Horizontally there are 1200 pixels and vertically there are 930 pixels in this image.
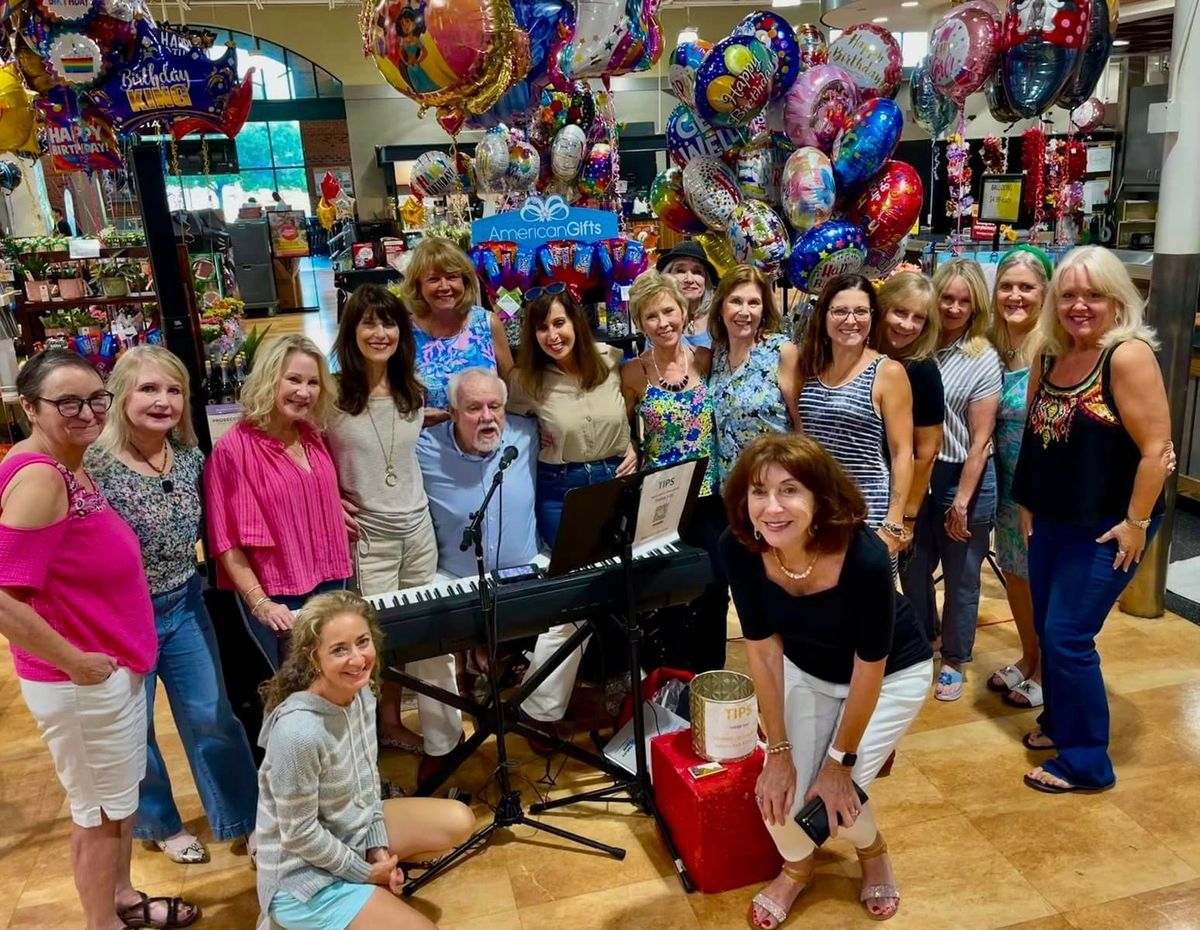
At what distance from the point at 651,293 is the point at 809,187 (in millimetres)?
1882

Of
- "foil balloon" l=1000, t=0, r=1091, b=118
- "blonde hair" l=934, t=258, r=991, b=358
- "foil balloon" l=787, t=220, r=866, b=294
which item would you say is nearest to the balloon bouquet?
"foil balloon" l=787, t=220, r=866, b=294

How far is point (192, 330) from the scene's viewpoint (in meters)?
3.58

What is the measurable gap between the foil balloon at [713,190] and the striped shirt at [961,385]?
6.41ft

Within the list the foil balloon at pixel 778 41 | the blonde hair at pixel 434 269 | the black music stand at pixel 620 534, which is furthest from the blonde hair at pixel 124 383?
the foil balloon at pixel 778 41

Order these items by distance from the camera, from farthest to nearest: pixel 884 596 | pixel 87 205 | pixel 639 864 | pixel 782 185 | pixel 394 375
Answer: pixel 87 205 → pixel 782 185 → pixel 394 375 → pixel 639 864 → pixel 884 596

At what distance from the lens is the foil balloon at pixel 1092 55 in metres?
3.89

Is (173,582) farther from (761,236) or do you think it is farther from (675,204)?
(675,204)

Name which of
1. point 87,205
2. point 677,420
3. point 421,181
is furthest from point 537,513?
point 87,205

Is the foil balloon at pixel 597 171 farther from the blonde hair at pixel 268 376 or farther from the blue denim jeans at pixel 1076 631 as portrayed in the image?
the blue denim jeans at pixel 1076 631

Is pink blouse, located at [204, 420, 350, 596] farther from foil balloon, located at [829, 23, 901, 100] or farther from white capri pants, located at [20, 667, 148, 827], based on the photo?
foil balloon, located at [829, 23, 901, 100]

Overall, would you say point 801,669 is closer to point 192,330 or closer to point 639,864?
point 639,864

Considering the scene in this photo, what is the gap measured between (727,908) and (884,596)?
93 cm

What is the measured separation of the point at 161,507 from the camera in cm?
216

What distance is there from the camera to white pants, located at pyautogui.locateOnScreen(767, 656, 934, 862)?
81.1 inches
